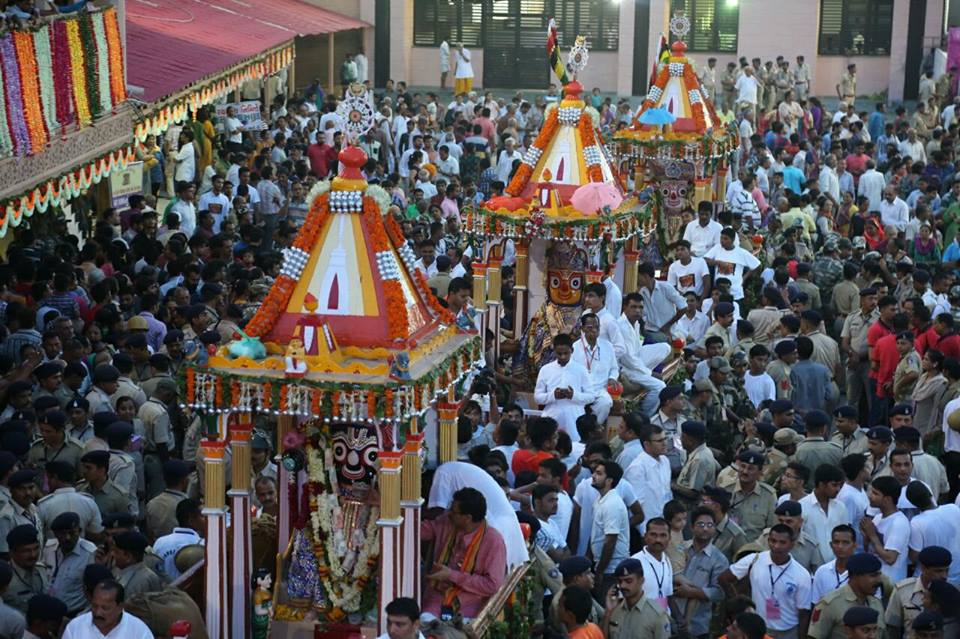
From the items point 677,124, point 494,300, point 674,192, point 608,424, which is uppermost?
point 677,124

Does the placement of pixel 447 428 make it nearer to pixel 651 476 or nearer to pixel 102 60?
pixel 651 476

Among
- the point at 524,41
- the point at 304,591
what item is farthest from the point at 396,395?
the point at 524,41

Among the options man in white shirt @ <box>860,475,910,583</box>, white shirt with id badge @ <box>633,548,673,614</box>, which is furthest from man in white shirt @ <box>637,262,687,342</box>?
white shirt with id badge @ <box>633,548,673,614</box>

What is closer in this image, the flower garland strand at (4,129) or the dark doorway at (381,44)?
the flower garland strand at (4,129)

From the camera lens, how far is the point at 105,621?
9289 mm

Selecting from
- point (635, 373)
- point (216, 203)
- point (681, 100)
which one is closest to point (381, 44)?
point (681, 100)

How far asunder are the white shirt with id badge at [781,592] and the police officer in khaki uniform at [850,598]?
0.44 m

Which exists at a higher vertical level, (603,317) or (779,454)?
(603,317)

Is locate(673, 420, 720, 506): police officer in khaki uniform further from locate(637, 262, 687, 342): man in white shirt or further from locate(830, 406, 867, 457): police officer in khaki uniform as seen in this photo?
locate(637, 262, 687, 342): man in white shirt

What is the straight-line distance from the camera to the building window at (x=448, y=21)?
43938mm

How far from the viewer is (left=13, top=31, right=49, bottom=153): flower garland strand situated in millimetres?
16078

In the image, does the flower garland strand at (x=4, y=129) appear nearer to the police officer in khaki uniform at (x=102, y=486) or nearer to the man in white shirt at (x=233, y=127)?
the police officer in khaki uniform at (x=102, y=486)

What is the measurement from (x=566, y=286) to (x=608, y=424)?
7.72ft

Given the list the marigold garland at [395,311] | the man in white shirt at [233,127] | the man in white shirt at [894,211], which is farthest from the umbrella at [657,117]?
the marigold garland at [395,311]
